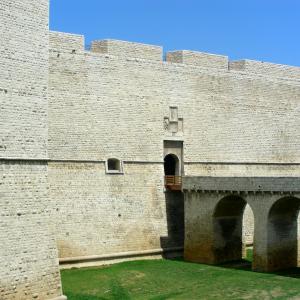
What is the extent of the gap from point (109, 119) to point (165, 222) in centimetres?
394

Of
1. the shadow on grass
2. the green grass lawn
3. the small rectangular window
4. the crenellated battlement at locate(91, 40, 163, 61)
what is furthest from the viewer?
the crenellated battlement at locate(91, 40, 163, 61)

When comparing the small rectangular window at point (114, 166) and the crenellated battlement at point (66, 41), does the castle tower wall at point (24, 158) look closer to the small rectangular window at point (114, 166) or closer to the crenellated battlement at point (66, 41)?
the crenellated battlement at point (66, 41)

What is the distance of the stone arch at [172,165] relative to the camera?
22.2 m

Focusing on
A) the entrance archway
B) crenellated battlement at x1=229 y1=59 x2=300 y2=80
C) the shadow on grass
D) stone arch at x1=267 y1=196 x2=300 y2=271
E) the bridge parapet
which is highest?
crenellated battlement at x1=229 y1=59 x2=300 y2=80

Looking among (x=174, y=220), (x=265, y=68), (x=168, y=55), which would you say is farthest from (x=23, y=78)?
(x=265, y=68)

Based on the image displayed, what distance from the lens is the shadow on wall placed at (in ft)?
70.3

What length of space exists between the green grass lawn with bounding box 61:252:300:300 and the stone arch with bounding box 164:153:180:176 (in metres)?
3.75

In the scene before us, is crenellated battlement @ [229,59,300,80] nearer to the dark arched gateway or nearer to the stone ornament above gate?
the stone ornament above gate

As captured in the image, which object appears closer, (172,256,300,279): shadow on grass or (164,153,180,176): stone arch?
(172,256,300,279): shadow on grass

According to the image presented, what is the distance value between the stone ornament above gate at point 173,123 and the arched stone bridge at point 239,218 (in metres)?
1.79

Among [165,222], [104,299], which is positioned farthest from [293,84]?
[104,299]

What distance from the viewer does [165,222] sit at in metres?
21.4

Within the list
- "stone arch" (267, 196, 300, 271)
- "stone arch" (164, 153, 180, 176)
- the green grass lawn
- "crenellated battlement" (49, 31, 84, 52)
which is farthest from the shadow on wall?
"crenellated battlement" (49, 31, 84, 52)

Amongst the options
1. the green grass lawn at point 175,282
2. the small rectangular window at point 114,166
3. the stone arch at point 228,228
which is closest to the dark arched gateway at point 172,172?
the stone arch at point 228,228
